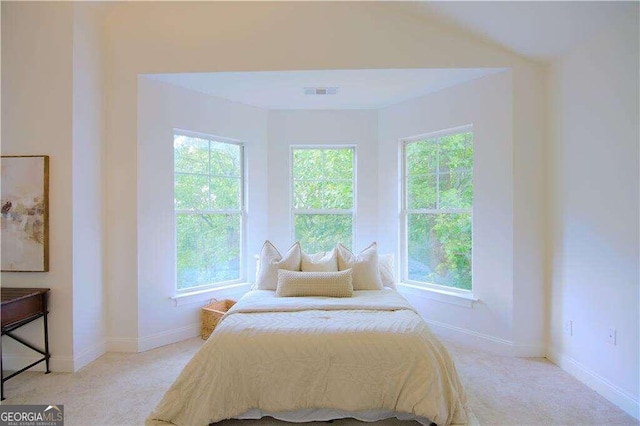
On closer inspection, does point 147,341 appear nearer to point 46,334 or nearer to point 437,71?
point 46,334

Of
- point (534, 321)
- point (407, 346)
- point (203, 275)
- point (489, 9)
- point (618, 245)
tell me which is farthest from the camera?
point (203, 275)

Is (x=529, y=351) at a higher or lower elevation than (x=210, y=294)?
lower

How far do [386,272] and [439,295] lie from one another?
25.7 inches

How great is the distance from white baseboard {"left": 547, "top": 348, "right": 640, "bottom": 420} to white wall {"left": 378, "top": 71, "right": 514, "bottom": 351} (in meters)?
0.38

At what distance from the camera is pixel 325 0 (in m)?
3.09

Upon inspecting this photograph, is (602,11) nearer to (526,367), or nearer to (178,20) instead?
(526,367)

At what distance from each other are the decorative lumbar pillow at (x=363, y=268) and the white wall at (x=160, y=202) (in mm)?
1636

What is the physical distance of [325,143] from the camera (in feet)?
13.9

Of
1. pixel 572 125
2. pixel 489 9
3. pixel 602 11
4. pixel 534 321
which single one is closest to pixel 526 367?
pixel 534 321

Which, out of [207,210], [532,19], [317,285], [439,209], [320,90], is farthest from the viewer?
[207,210]

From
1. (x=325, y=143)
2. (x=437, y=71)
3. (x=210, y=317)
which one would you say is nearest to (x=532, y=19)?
(x=437, y=71)

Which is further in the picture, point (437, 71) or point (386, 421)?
point (437, 71)

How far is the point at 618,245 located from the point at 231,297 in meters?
3.49

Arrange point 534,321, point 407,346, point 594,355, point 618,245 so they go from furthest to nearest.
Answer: point 534,321, point 594,355, point 618,245, point 407,346
